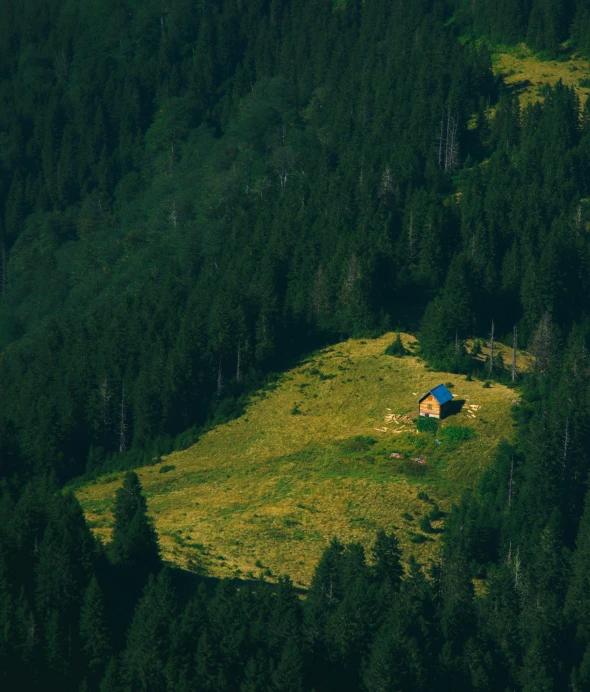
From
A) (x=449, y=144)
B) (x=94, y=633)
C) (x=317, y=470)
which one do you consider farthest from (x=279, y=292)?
(x=94, y=633)

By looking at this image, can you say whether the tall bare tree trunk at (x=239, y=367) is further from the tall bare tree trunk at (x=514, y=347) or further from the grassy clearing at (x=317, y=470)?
the tall bare tree trunk at (x=514, y=347)

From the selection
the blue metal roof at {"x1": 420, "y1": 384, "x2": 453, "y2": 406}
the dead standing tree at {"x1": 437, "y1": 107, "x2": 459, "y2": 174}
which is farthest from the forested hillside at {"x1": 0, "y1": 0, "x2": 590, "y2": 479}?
the blue metal roof at {"x1": 420, "y1": 384, "x2": 453, "y2": 406}

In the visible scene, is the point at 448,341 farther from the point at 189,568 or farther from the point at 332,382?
the point at 189,568

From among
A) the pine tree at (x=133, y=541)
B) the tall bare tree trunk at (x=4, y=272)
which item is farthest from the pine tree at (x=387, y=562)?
the tall bare tree trunk at (x=4, y=272)

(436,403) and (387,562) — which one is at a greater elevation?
(436,403)

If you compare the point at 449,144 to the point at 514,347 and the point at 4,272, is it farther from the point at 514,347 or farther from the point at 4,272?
the point at 4,272

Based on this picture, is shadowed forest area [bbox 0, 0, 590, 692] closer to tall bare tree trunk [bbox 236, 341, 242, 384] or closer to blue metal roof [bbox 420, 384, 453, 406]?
tall bare tree trunk [bbox 236, 341, 242, 384]

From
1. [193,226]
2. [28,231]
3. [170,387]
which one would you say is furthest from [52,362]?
[28,231]
